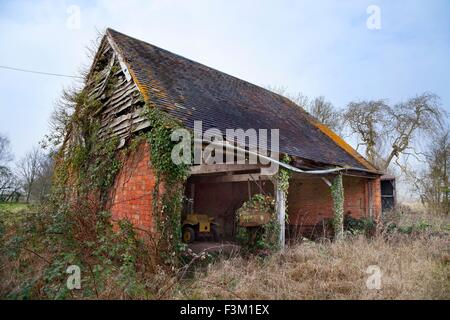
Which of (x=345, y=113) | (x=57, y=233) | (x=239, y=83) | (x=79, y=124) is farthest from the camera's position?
(x=345, y=113)

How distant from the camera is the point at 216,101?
864cm

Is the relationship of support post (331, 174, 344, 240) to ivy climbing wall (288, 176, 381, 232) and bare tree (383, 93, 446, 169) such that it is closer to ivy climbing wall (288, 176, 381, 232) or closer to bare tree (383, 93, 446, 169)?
ivy climbing wall (288, 176, 381, 232)

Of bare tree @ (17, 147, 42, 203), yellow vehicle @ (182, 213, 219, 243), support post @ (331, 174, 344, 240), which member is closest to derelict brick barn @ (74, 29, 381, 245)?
support post @ (331, 174, 344, 240)

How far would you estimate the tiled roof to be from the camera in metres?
6.98

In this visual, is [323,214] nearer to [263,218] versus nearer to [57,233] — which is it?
[263,218]

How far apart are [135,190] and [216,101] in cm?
367

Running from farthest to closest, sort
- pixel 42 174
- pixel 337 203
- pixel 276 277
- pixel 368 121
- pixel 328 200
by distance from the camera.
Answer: pixel 42 174
pixel 368 121
pixel 328 200
pixel 337 203
pixel 276 277

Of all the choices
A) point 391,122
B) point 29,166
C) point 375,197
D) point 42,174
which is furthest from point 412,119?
point 29,166

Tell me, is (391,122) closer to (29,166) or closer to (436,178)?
(436,178)

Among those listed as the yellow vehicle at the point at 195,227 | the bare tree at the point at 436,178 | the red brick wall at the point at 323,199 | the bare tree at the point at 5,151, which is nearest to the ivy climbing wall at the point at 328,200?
the red brick wall at the point at 323,199

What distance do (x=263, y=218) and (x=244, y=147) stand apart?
1.64m

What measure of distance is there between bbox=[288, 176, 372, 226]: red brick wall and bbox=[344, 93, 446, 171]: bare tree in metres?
10.6
